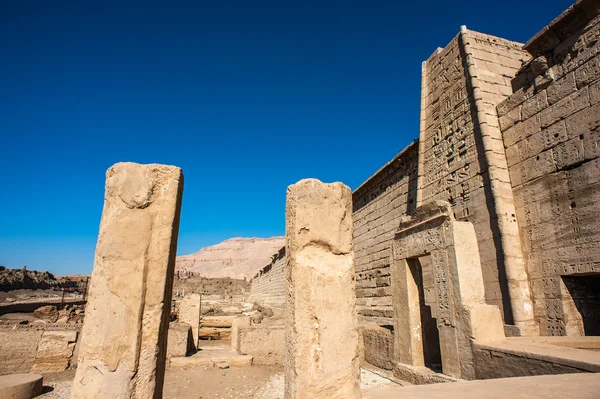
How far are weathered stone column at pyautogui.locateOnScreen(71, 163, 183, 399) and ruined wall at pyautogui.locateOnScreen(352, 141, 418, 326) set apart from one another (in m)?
8.11

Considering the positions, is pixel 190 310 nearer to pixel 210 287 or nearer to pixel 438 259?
pixel 438 259

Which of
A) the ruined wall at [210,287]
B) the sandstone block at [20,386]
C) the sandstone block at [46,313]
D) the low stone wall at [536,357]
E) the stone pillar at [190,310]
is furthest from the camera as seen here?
the ruined wall at [210,287]

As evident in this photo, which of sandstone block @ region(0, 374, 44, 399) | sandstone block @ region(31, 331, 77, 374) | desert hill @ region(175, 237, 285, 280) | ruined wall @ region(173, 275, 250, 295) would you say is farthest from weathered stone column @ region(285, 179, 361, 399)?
desert hill @ region(175, 237, 285, 280)

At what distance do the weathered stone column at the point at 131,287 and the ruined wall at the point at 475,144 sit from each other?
6.31m

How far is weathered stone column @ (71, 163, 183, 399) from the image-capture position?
2.52m

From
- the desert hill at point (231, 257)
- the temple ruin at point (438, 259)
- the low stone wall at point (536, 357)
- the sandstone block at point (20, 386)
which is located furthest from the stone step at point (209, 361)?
the desert hill at point (231, 257)

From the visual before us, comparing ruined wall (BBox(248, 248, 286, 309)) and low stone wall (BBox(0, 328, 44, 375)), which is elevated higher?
ruined wall (BBox(248, 248, 286, 309))

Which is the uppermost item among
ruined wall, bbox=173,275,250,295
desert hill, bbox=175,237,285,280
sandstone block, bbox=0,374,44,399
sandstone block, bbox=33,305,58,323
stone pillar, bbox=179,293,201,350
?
desert hill, bbox=175,237,285,280

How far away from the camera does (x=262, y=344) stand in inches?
311

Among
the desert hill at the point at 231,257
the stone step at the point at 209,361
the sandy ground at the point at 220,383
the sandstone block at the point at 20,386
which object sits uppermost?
the desert hill at the point at 231,257

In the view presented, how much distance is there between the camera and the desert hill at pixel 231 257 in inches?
3634

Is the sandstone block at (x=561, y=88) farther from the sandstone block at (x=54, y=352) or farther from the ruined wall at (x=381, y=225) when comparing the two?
the sandstone block at (x=54, y=352)

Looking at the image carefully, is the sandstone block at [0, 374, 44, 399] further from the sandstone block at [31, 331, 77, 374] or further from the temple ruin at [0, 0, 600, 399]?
the sandstone block at [31, 331, 77, 374]

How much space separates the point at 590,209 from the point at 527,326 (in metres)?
2.33
